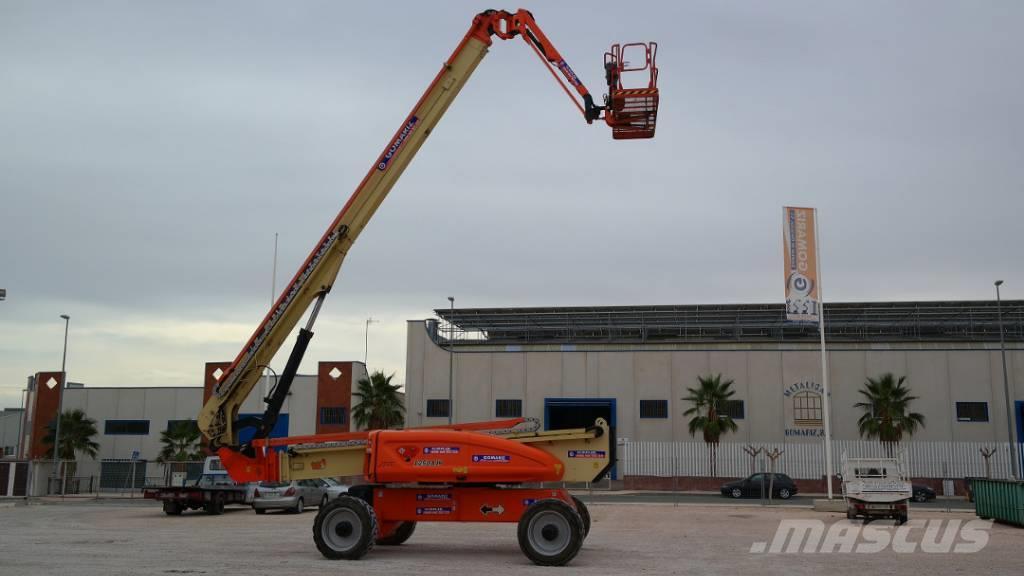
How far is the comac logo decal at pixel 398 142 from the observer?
1738cm

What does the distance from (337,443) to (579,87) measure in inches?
319

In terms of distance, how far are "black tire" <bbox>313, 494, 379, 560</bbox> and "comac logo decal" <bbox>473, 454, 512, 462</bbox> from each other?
6.73 ft

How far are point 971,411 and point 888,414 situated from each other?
19.5ft

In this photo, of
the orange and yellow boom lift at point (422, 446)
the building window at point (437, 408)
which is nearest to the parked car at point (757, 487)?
the building window at point (437, 408)

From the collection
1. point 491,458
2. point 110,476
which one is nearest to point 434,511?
point 491,458

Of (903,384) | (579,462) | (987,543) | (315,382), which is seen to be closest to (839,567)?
(579,462)

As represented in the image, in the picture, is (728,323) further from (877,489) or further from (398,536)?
(398,536)

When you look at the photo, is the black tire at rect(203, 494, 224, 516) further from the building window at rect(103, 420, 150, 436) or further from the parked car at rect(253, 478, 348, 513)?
the building window at rect(103, 420, 150, 436)

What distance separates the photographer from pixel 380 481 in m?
15.7

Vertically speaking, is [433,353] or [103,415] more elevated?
[433,353]

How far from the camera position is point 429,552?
16.6m

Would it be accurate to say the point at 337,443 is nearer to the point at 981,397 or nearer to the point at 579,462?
the point at 579,462

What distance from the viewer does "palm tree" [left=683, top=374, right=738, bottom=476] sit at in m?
48.1

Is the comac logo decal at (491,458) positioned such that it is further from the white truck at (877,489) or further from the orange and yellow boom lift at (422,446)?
the white truck at (877,489)
